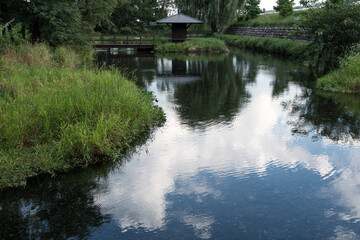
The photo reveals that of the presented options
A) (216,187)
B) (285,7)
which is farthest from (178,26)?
Result: (216,187)

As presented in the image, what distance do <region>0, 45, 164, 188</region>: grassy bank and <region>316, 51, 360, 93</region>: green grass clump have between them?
705cm

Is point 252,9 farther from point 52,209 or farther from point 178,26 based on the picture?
point 52,209

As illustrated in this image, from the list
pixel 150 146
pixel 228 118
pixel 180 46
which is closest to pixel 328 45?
pixel 228 118

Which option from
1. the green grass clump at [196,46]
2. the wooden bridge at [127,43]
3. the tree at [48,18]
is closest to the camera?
the tree at [48,18]

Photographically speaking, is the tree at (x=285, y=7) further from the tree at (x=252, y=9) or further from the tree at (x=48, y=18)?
the tree at (x=48, y=18)

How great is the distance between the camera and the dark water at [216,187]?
174 inches

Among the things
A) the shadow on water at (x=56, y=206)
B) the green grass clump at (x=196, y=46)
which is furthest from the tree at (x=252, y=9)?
the shadow on water at (x=56, y=206)

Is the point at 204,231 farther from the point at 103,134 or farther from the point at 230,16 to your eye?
the point at 230,16

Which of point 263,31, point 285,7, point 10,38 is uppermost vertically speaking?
point 285,7

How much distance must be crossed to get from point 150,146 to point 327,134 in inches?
161

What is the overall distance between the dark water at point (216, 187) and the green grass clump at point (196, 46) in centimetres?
1958

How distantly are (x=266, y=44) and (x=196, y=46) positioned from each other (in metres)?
5.79

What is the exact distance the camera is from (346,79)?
12266 mm

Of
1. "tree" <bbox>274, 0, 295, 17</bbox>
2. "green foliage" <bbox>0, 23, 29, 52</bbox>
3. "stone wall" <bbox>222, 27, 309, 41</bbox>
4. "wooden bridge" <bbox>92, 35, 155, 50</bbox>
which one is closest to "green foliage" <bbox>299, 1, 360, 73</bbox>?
"stone wall" <bbox>222, 27, 309, 41</bbox>
